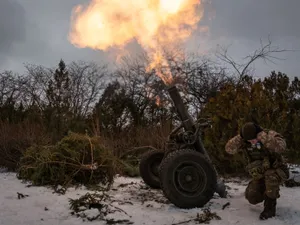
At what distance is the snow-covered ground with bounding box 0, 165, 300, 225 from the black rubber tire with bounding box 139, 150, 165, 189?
262 mm

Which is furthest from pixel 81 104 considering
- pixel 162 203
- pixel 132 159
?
pixel 162 203

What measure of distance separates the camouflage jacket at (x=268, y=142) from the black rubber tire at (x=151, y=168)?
2.02 metres

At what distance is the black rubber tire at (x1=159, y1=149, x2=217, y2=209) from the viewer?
5004 mm

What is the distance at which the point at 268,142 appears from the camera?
14.9ft

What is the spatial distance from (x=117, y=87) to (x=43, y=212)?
82.1 ft

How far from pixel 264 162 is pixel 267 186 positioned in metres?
0.33

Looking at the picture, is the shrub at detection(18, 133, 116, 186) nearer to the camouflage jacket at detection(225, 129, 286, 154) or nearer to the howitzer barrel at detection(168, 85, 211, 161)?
the howitzer barrel at detection(168, 85, 211, 161)

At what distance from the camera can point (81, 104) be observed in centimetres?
3253

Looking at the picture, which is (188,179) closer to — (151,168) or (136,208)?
(136,208)

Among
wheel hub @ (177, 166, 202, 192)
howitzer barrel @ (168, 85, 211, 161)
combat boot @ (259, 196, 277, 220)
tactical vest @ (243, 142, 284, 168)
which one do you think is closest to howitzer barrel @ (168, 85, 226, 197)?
howitzer barrel @ (168, 85, 211, 161)

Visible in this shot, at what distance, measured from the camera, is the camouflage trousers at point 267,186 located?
14.5 feet

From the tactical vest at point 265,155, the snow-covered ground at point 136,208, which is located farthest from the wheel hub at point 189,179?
the tactical vest at point 265,155

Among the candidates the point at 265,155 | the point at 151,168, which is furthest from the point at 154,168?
the point at 265,155

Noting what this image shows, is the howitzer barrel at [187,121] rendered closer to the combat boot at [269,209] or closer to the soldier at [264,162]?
the soldier at [264,162]
